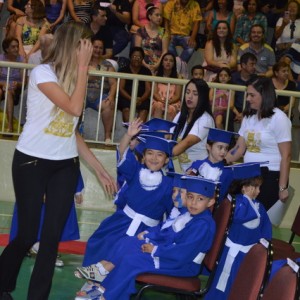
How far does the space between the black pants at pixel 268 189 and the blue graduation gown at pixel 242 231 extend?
2.09ft

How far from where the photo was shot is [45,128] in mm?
4812

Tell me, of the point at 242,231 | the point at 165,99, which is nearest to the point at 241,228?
the point at 242,231

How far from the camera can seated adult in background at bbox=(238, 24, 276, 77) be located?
441 inches

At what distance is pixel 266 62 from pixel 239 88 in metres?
2.17

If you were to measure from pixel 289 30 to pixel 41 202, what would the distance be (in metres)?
7.71

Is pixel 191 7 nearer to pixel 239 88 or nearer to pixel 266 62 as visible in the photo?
pixel 266 62

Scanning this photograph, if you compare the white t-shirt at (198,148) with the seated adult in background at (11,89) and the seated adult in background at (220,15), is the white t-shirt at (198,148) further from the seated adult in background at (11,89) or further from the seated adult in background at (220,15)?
the seated adult in background at (220,15)

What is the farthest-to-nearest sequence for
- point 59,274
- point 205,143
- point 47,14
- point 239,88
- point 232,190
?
point 47,14 < point 239,88 < point 205,143 < point 59,274 < point 232,190

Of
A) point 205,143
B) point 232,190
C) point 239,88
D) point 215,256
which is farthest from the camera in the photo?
point 239,88

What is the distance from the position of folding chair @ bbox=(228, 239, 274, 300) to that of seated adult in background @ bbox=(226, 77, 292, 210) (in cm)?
244

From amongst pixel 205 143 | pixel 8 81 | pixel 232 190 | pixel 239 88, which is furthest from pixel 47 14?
pixel 232 190

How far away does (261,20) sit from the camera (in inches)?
469

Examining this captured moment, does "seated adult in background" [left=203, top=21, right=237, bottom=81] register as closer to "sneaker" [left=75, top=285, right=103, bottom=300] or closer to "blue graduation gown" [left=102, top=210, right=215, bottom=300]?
"sneaker" [left=75, top=285, right=103, bottom=300]

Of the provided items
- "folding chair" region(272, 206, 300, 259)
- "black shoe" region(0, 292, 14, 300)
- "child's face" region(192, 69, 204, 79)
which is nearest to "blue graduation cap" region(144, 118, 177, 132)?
"folding chair" region(272, 206, 300, 259)
